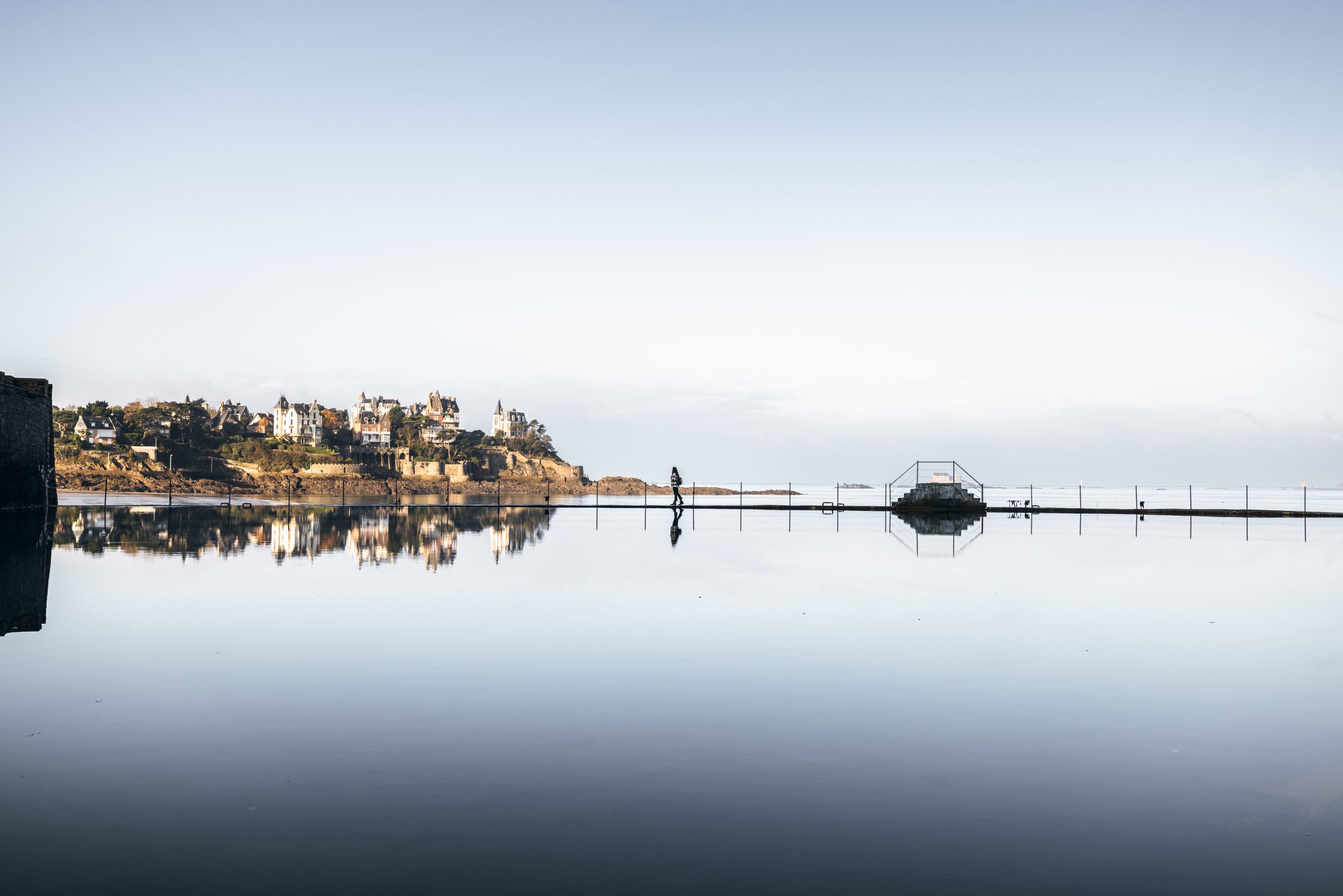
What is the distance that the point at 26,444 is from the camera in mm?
49562

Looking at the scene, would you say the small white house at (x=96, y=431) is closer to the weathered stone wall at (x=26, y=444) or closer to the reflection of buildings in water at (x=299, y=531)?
the reflection of buildings in water at (x=299, y=531)

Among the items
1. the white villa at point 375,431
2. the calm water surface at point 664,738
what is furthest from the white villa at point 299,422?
the calm water surface at point 664,738

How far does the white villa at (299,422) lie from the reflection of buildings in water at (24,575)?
139458 millimetres

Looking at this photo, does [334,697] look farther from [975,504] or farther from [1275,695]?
[975,504]

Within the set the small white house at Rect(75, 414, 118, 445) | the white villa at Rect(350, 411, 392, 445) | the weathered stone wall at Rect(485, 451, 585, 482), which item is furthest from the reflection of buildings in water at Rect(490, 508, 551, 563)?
the white villa at Rect(350, 411, 392, 445)

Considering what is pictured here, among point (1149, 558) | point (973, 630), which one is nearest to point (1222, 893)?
point (973, 630)

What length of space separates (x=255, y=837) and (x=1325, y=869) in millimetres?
6556

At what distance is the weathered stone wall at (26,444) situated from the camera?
1829 inches

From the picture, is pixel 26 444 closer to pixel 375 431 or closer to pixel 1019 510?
pixel 1019 510

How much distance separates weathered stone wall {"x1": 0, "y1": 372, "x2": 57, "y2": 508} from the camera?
46.5 m

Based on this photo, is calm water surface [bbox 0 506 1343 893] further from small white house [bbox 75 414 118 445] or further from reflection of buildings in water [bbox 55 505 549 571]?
small white house [bbox 75 414 118 445]

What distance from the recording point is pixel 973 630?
14.0 metres

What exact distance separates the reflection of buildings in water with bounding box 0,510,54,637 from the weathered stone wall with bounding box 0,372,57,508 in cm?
992

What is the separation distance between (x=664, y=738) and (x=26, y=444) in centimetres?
5556
